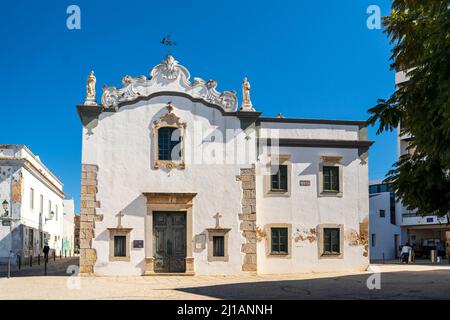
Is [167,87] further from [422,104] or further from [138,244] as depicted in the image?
[422,104]

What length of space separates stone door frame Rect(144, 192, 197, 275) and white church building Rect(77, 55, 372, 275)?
0.13 ft

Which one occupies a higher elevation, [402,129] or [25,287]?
[402,129]

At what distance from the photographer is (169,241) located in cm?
2197

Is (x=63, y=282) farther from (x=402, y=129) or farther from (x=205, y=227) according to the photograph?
(x=402, y=129)

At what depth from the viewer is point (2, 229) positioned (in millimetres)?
30516

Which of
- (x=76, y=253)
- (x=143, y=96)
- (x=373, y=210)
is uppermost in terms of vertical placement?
(x=143, y=96)

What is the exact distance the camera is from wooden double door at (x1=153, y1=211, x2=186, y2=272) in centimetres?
2183

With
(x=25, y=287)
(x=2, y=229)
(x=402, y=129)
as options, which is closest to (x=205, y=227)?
(x=25, y=287)

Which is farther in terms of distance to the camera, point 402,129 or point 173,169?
point 173,169

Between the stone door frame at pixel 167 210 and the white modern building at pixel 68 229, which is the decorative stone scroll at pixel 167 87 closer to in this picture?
the stone door frame at pixel 167 210

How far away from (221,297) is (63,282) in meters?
6.89

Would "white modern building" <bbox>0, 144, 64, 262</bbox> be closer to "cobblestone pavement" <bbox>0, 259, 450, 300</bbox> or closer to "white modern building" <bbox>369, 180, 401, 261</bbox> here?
"cobblestone pavement" <bbox>0, 259, 450, 300</bbox>

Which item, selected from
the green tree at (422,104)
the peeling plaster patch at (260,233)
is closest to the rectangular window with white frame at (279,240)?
the peeling plaster patch at (260,233)

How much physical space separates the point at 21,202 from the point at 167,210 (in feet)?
42.0
